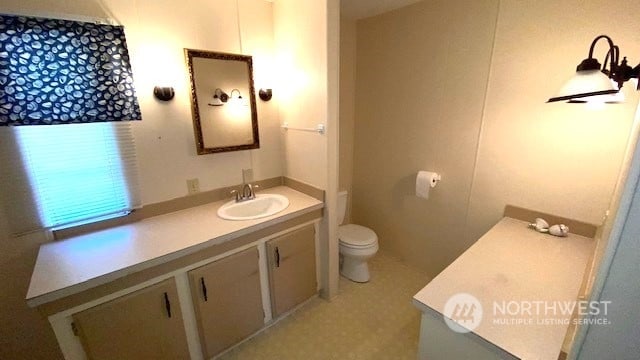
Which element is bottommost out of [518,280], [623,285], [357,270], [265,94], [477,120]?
[357,270]

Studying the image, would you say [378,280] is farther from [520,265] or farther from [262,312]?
[520,265]

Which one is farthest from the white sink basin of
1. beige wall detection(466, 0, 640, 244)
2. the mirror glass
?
beige wall detection(466, 0, 640, 244)

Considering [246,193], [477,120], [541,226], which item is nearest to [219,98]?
[246,193]

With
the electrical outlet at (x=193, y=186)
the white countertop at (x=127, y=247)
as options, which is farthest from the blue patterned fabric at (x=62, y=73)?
the white countertop at (x=127, y=247)

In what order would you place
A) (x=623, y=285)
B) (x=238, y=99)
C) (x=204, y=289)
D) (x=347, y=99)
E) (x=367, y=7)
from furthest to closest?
(x=347, y=99), (x=367, y=7), (x=238, y=99), (x=204, y=289), (x=623, y=285)

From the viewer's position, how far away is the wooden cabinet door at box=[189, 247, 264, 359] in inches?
59.8

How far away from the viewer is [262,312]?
6.00 ft

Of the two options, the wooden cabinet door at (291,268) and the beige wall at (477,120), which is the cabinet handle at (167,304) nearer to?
the wooden cabinet door at (291,268)

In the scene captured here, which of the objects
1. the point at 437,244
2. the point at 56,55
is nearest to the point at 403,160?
the point at 437,244

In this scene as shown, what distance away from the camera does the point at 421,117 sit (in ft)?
7.39

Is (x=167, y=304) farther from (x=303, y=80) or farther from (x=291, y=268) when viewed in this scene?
(x=303, y=80)

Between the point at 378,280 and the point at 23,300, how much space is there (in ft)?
7.93

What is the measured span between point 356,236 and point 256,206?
956mm

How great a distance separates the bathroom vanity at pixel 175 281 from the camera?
1194mm
